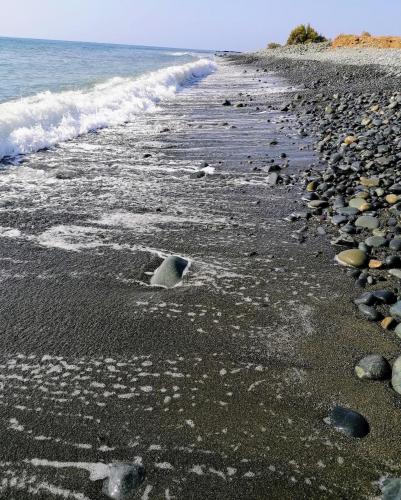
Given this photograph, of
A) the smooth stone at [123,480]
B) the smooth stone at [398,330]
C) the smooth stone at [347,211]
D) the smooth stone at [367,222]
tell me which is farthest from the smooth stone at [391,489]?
the smooth stone at [347,211]

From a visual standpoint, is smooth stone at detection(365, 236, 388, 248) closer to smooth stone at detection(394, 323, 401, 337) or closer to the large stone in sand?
smooth stone at detection(394, 323, 401, 337)

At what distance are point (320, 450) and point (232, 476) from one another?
1.47 feet

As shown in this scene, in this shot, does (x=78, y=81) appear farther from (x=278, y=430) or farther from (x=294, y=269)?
(x=278, y=430)

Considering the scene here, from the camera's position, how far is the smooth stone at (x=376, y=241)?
3.82 metres

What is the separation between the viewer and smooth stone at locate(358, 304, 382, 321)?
9.41ft

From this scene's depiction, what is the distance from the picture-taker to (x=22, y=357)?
247 centimetres

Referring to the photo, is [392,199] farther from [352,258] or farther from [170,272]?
[170,272]

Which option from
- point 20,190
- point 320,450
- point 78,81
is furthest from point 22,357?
point 78,81

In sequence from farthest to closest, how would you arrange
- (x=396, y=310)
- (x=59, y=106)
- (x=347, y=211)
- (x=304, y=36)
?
(x=304, y=36), (x=59, y=106), (x=347, y=211), (x=396, y=310)

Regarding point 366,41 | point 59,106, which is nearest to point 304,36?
point 366,41

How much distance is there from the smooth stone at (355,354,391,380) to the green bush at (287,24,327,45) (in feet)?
215

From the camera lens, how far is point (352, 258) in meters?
3.60

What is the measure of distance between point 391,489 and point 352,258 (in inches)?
85.3

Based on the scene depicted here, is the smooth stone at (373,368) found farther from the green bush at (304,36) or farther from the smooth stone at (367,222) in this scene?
the green bush at (304,36)
